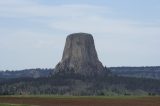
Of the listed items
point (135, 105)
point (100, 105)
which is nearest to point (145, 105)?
point (135, 105)

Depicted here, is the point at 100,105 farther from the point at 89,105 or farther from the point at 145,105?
the point at 145,105

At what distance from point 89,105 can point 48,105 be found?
7.98 m

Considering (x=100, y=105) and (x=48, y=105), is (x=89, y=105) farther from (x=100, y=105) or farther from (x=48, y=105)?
(x=48, y=105)

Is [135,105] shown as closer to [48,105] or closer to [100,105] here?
[100,105]

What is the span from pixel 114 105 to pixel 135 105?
4.29 m

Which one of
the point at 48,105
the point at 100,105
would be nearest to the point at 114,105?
the point at 100,105

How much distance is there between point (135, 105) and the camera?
96.2m

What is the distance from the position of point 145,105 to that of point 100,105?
839 centimetres

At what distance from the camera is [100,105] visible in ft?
320

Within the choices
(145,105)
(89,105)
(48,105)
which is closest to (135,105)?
(145,105)

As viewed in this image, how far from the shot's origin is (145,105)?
317 feet

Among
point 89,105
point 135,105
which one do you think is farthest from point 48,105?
point 135,105

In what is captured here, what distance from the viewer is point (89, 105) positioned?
97.5m

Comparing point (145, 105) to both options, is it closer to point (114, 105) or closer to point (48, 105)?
point (114, 105)
